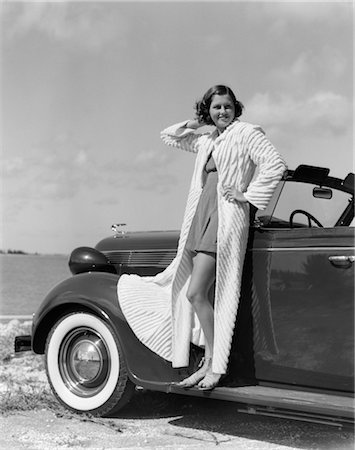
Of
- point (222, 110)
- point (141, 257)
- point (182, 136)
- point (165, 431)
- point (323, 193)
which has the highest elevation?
point (222, 110)

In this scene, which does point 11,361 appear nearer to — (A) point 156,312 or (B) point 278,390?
(A) point 156,312

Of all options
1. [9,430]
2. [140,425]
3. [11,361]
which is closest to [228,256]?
[140,425]

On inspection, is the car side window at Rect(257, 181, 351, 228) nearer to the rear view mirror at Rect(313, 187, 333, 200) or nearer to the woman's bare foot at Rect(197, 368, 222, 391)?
the rear view mirror at Rect(313, 187, 333, 200)

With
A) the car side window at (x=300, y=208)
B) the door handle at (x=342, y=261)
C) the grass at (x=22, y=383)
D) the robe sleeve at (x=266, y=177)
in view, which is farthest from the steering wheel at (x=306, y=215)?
the grass at (x=22, y=383)

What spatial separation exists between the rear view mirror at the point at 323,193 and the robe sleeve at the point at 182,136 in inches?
37.3

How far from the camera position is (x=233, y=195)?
4.18 m

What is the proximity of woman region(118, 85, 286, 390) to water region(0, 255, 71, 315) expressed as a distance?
5777 millimetres

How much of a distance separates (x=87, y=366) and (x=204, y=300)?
3.61 feet

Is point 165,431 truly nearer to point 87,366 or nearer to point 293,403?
point 87,366

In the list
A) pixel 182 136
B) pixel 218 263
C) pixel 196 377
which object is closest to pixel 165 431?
pixel 196 377

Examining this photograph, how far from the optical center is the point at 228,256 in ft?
13.7

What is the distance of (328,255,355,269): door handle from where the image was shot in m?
3.78

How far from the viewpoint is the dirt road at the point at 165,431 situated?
410 centimetres

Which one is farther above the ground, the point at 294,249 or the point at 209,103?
the point at 209,103
